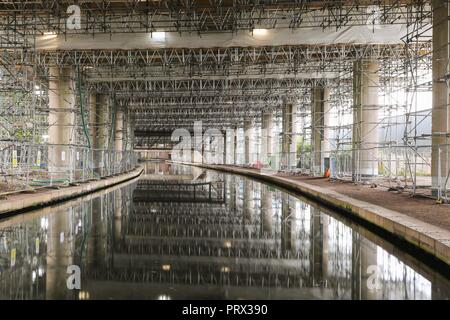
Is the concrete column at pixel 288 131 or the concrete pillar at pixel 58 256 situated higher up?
the concrete column at pixel 288 131

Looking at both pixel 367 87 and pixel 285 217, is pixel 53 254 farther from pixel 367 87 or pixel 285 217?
pixel 367 87

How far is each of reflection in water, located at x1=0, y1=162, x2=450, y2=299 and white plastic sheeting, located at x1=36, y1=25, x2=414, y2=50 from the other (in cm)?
1023

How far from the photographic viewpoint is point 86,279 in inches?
263

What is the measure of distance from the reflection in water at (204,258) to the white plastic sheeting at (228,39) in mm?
10230

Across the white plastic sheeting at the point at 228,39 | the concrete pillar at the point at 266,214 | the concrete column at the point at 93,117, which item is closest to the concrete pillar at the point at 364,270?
the concrete pillar at the point at 266,214

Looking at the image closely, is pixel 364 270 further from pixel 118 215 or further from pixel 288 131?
pixel 288 131

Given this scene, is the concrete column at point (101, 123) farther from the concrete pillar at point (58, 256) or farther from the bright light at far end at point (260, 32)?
the concrete pillar at point (58, 256)

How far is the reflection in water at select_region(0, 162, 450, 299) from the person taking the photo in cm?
622

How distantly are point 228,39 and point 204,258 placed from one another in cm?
1520

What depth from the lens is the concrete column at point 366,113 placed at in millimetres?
23625

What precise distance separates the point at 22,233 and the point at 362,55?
19240 mm

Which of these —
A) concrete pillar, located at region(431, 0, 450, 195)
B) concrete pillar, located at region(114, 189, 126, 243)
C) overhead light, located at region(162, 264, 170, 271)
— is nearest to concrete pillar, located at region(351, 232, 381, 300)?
overhead light, located at region(162, 264, 170, 271)

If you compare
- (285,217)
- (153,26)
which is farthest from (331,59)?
(285,217)

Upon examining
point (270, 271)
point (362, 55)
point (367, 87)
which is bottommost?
point (270, 271)
